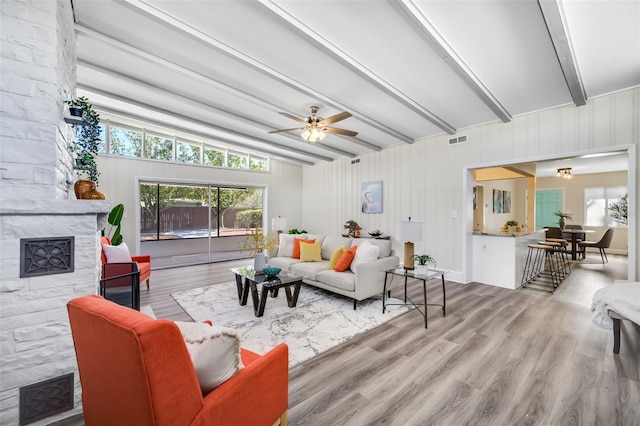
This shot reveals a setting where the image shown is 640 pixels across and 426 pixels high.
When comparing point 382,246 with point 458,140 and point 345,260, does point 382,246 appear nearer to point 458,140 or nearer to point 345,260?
point 345,260

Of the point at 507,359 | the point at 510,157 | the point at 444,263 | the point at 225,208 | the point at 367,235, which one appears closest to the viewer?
the point at 507,359

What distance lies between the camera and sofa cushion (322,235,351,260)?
4609 mm

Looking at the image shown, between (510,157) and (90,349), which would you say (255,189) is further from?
→ (90,349)

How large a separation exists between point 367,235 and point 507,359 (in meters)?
4.51

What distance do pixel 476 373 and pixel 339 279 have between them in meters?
1.84

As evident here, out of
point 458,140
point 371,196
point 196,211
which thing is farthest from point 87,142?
point 458,140

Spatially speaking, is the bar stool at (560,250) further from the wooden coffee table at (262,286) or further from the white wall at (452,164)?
the wooden coffee table at (262,286)

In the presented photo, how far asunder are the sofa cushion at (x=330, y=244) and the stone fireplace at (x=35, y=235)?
11.1 ft

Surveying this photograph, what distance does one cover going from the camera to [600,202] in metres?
8.73

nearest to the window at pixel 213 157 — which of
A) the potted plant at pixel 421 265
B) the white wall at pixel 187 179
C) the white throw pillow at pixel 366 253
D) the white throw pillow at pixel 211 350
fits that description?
the white wall at pixel 187 179

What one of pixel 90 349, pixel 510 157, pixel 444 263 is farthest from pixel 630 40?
pixel 90 349

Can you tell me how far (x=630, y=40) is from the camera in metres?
2.61

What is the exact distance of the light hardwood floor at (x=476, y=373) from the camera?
178cm

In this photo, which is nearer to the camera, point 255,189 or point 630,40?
point 630,40
